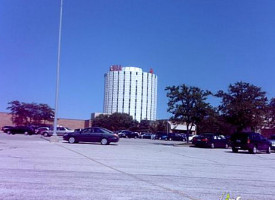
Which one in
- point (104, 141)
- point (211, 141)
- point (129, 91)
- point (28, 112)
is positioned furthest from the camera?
point (129, 91)

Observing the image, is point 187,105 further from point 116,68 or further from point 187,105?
point 116,68

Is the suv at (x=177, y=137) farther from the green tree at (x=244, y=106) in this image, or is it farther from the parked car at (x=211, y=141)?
the parked car at (x=211, y=141)

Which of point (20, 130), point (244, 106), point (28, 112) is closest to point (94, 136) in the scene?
point (244, 106)

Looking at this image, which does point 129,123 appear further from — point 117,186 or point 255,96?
point 117,186

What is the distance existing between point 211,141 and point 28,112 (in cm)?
5728

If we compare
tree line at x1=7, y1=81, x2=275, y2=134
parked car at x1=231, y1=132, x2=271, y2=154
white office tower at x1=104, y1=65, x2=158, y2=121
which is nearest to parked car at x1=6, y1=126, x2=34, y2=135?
tree line at x1=7, y1=81, x2=275, y2=134

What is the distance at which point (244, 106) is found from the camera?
128ft

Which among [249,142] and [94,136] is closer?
[249,142]

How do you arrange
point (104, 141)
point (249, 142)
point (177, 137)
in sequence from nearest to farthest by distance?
point (249, 142)
point (104, 141)
point (177, 137)

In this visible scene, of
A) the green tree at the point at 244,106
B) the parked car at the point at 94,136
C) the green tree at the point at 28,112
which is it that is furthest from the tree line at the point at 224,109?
the green tree at the point at 28,112

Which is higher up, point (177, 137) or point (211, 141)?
point (211, 141)

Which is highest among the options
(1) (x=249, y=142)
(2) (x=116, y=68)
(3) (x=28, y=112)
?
(2) (x=116, y=68)

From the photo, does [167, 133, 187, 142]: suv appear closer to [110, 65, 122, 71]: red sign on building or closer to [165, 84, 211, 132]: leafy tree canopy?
[165, 84, 211, 132]: leafy tree canopy

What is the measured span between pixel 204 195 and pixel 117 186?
84.8 inches
